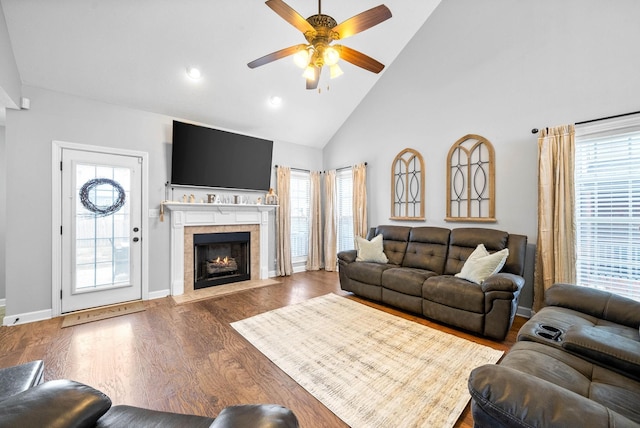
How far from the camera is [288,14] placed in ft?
6.70

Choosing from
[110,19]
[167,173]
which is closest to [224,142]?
[167,173]

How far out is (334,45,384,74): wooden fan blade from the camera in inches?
94.1

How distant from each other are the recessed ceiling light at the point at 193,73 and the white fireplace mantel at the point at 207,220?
1.79 metres

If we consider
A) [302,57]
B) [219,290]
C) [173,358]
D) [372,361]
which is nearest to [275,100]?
[302,57]

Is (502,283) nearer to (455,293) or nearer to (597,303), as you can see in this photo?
(455,293)

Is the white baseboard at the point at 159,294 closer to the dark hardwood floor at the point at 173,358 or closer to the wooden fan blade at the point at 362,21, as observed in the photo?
the dark hardwood floor at the point at 173,358

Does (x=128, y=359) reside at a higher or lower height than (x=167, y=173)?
lower

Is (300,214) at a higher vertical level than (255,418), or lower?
higher

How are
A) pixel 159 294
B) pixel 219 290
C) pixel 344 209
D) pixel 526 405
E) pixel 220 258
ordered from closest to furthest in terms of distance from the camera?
pixel 526 405, pixel 159 294, pixel 219 290, pixel 220 258, pixel 344 209

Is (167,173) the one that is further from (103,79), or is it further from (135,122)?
(103,79)

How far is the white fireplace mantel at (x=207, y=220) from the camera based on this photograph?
13.1 ft

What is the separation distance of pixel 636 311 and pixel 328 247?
4.32m

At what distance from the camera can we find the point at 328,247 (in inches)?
220

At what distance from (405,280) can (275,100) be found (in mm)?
3412
